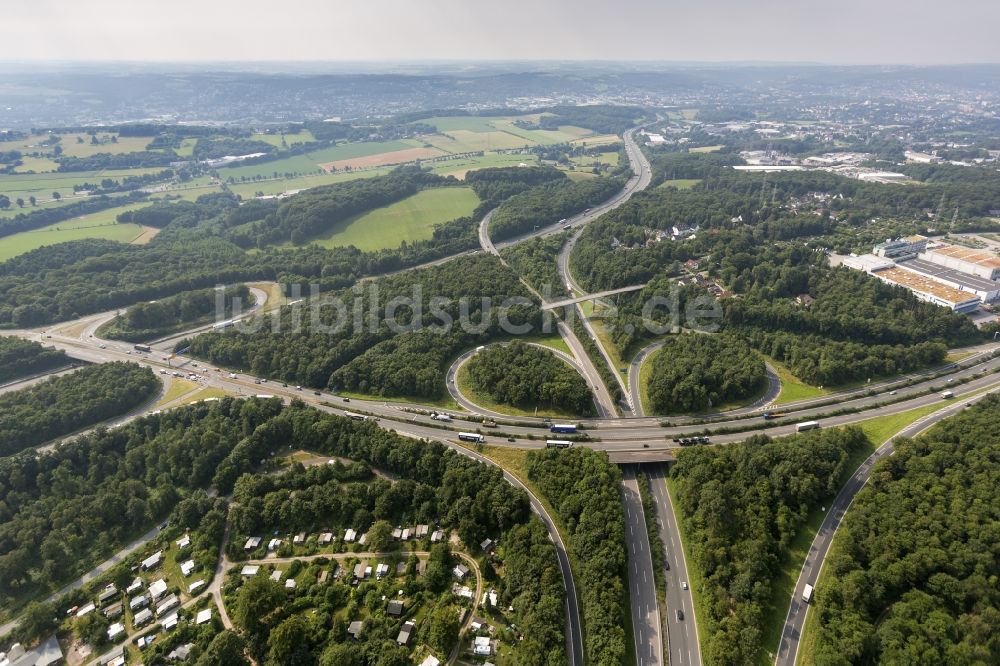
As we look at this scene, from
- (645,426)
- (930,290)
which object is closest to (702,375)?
(645,426)

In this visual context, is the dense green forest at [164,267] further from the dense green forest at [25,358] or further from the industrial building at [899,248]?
the industrial building at [899,248]

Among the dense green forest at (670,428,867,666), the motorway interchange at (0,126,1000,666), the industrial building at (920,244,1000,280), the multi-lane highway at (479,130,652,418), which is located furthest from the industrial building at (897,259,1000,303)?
the multi-lane highway at (479,130,652,418)

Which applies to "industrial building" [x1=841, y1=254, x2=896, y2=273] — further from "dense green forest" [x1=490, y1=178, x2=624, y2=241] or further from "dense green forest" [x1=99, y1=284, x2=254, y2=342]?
"dense green forest" [x1=99, y1=284, x2=254, y2=342]

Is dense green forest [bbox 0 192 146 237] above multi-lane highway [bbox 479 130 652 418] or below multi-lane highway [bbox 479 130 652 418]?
above

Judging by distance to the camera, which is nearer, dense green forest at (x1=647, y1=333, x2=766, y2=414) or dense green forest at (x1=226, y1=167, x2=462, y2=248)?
dense green forest at (x1=647, y1=333, x2=766, y2=414)

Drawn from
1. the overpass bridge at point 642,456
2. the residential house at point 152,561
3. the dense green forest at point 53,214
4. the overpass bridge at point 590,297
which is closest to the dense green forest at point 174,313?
the residential house at point 152,561
